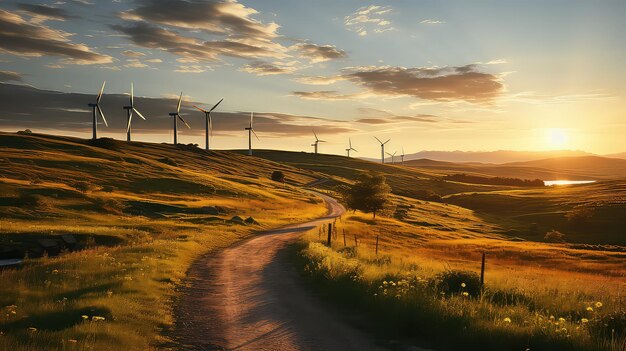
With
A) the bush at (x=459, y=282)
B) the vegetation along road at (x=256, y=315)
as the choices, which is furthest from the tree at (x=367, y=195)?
the bush at (x=459, y=282)

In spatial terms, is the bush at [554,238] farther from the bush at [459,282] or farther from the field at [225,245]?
the bush at [459,282]

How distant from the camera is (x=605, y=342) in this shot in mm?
12281

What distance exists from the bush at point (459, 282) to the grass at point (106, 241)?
38.6 ft

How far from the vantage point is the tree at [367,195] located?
10244cm

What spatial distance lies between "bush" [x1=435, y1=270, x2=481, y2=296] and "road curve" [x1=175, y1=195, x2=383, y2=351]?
18.4 ft

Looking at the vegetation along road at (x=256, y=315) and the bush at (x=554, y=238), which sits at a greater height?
the vegetation along road at (x=256, y=315)

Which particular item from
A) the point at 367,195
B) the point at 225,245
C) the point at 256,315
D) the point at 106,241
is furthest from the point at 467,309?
the point at 367,195

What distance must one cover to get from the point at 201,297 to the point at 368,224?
66.3 metres

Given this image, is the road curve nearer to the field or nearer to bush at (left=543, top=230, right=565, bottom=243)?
the field

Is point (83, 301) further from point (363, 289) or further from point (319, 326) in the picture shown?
point (363, 289)

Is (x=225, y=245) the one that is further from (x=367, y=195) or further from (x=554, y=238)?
(x=554, y=238)

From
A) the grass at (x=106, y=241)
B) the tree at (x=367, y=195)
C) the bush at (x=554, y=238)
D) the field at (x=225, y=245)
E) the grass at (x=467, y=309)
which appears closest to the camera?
the grass at (x=467, y=309)

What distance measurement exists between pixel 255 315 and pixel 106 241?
31.1 m

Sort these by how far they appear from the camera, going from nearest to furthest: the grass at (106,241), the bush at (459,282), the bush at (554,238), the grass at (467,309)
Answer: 1. the grass at (467,309)
2. the grass at (106,241)
3. the bush at (459,282)
4. the bush at (554,238)
